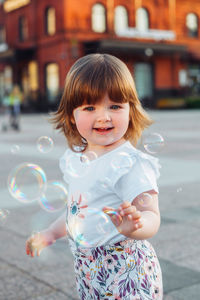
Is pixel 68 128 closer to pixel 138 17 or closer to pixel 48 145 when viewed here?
pixel 48 145

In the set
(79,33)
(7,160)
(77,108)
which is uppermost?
(79,33)

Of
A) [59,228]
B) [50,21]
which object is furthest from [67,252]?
[50,21]

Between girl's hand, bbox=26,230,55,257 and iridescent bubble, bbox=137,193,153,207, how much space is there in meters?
0.52

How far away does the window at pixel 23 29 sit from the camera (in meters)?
35.0

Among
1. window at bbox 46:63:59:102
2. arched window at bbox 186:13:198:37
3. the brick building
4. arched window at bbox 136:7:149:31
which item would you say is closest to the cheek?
the brick building

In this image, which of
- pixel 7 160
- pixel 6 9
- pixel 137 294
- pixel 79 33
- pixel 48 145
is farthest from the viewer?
pixel 6 9

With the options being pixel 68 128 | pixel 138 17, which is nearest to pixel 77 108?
pixel 68 128

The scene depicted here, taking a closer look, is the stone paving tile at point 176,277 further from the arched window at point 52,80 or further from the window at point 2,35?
the window at point 2,35

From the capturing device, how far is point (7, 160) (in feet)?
30.9

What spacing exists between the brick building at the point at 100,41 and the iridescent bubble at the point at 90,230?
95.4ft

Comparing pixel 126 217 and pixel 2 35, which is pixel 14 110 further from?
pixel 2 35

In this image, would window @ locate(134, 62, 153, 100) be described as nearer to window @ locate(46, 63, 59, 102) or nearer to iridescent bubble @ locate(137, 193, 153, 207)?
window @ locate(46, 63, 59, 102)

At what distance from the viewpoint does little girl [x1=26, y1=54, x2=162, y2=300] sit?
1.88 m

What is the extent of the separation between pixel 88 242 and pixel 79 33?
3031 centimetres
